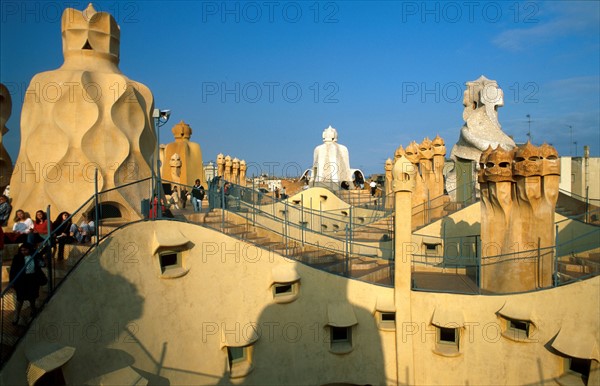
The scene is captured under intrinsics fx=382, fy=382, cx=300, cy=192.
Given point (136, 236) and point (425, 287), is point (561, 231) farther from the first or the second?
point (136, 236)

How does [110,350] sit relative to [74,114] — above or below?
below


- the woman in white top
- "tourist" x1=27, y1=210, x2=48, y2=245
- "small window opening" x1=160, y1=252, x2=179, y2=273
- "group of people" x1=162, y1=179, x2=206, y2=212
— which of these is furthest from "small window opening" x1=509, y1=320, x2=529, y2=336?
the woman in white top

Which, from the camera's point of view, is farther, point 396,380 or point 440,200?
point 440,200

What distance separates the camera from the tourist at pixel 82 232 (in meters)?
7.35

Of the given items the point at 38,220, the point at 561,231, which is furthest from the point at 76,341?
the point at 561,231

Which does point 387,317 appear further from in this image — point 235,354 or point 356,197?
point 356,197

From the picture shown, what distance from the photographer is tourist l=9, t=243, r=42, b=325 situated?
550cm

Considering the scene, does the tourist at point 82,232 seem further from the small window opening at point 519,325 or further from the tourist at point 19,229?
the small window opening at point 519,325

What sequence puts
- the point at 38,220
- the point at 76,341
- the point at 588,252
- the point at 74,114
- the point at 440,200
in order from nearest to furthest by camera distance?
the point at 76,341 < the point at 38,220 < the point at 74,114 < the point at 588,252 < the point at 440,200

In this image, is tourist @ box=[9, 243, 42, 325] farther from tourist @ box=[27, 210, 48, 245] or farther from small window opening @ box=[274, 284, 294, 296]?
small window opening @ box=[274, 284, 294, 296]

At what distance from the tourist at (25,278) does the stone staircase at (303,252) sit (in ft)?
12.3

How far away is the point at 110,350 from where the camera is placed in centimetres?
682

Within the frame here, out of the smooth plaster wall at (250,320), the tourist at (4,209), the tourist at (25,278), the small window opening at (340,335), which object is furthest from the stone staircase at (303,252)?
the tourist at (4,209)

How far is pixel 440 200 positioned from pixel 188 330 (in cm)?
1115
